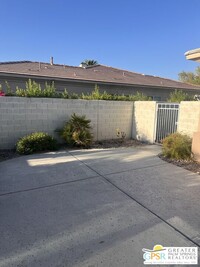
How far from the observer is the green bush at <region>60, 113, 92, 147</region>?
24.7 feet

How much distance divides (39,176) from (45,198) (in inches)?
45.5

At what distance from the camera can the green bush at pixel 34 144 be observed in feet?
21.4

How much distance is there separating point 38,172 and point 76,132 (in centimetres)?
297

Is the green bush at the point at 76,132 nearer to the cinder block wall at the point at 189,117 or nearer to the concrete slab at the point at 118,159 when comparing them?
the concrete slab at the point at 118,159

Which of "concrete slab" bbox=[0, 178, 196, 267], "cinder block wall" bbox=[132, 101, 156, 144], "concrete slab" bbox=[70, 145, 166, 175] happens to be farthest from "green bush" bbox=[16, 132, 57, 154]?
"cinder block wall" bbox=[132, 101, 156, 144]

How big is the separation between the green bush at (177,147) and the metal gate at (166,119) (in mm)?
1673

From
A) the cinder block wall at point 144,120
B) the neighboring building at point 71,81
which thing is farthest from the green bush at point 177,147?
the neighboring building at point 71,81

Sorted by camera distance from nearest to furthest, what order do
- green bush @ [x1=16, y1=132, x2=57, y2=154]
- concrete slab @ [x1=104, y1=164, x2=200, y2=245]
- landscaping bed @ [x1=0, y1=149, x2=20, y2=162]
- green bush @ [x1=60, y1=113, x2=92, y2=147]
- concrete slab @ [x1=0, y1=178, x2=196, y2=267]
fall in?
concrete slab @ [x1=0, y1=178, x2=196, y2=267]
concrete slab @ [x1=104, y1=164, x2=200, y2=245]
landscaping bed @ [x1=0, y1=149, x2=20, y2=162]
green bush @ [x1=16, y1=132, x2=57, y2=154]
green bush @ [x1=60, y1=113, x2=92, y2=147]

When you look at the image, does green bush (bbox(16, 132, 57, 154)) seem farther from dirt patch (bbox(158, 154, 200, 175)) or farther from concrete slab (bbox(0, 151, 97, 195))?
dirt patch (bbox(158, 154, 200, 175))

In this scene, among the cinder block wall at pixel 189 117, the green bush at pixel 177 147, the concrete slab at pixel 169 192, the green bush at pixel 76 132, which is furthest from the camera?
the green bush at pixel 76 132

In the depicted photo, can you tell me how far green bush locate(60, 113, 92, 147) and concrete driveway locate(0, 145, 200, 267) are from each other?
2.22 meters

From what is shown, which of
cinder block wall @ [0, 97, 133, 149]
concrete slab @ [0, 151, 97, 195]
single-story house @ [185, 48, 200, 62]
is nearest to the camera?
concrete slab @ [0, 151, 97, 195]

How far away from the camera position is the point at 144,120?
891 cm

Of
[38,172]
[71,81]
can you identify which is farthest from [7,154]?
[71,81]
